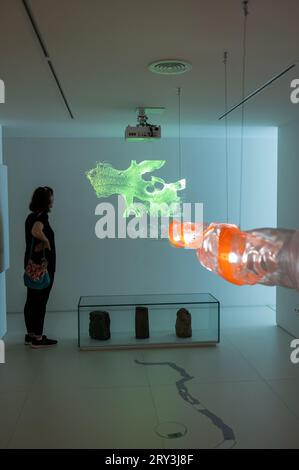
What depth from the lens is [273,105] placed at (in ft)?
16.8

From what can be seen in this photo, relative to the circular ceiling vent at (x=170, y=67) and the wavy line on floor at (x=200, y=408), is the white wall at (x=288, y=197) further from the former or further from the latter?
the circular ceiling vent at (x=170, y=67)

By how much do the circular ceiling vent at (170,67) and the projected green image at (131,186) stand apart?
3810 millimetres

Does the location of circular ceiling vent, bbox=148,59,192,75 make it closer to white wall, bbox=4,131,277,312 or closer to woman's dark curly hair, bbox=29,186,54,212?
woman's dark curly hair, bbox=29,186,54,212

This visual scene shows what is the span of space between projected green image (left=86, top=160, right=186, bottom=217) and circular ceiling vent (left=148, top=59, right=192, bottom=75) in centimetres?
381

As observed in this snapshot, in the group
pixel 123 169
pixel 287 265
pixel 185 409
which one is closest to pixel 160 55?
pixel 287 265

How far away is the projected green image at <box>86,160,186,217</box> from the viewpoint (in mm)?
7523

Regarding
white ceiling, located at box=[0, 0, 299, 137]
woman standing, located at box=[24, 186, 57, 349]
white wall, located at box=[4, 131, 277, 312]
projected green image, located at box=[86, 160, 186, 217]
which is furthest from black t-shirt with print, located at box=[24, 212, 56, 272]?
projected green image, located at box=[86, 160, 186, 217]

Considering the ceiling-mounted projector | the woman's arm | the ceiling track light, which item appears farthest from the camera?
the woman's arm

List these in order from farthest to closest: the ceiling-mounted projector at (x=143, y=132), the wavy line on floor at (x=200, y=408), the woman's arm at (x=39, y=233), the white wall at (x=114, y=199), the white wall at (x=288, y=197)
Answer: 1. the white wall at (x=114, y=199)
2. the white wall at (x=288, y=197)
3. the woman's arm at (x=39, y=233)
4. the ceiling-mounted projector at (x=143, y=132)
5. the wavy line on floor at (x=200, y=408)

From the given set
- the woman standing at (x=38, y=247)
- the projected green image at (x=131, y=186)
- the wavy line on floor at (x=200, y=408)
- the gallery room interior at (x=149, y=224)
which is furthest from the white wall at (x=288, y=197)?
the woman standing at (x=38, y=247)

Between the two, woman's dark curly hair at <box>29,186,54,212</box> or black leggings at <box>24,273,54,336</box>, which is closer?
woman's dark curly hair at <box>29,186,54,212</box>

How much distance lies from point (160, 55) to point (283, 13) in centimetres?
98

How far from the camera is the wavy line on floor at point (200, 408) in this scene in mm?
3411

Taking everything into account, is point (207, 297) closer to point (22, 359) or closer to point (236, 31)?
point (22, 359)
